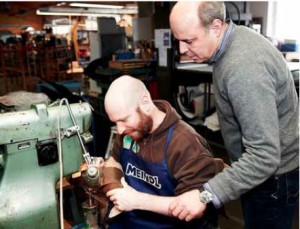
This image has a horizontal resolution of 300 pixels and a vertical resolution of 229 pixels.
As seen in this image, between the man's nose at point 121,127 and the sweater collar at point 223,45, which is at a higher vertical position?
the sweater collar at point 223,45

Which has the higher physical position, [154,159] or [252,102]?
[252,102]

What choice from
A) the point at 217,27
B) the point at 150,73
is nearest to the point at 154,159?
the point at 217,27

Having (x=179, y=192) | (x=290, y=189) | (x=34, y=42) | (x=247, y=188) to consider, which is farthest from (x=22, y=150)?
(x=34, y=42)

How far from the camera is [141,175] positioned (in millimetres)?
1093

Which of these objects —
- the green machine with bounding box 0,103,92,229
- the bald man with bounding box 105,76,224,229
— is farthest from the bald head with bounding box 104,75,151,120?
the green machine with bounding box 0,103,92,229

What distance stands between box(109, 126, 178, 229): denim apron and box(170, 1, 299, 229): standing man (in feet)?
0.46

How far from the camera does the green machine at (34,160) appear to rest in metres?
0.92

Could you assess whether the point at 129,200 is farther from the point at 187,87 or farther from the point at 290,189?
the point at 187,87

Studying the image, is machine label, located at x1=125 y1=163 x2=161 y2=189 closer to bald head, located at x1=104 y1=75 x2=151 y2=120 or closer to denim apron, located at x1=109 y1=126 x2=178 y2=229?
denim apron, located at x1=109 y1=126 x2=178 y2=229

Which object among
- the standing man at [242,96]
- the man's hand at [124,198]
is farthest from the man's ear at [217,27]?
the man's hand at [124,198]

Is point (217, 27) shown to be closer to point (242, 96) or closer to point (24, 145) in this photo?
point (242, 96)

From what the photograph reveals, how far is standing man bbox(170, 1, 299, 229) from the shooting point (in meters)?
0.86

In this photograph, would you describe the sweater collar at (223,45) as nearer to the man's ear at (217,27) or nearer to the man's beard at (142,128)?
the man's ear at (217,27)

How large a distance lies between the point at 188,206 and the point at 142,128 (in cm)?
30
